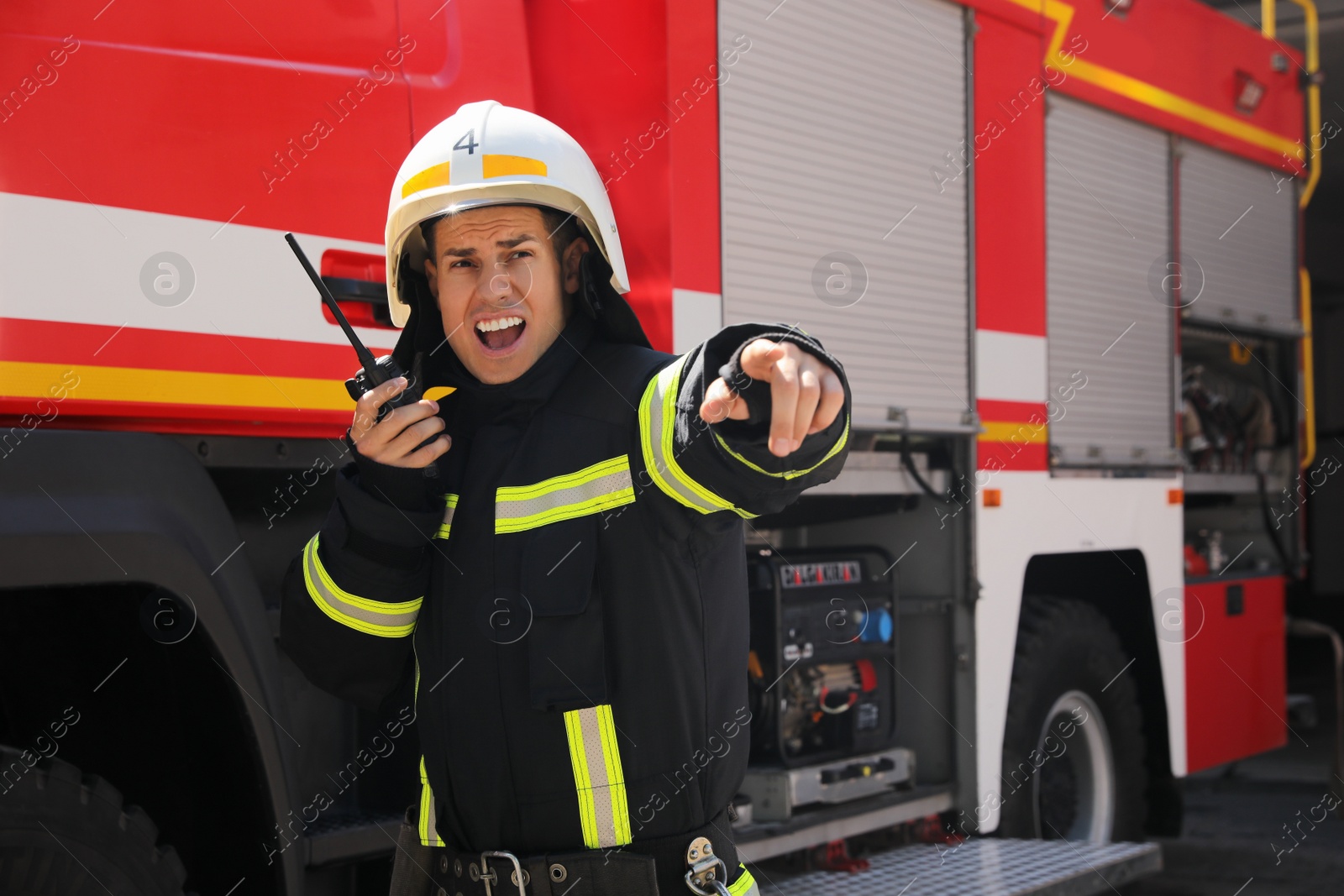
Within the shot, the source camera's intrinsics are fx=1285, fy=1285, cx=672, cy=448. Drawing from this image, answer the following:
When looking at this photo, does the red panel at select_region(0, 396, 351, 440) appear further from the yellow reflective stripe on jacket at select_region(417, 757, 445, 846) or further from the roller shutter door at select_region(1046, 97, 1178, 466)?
the roller shutter door at select_region(1046, 97, 1178, 466)

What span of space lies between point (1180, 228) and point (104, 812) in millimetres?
4369

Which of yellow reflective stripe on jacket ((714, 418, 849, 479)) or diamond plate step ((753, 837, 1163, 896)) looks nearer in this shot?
yellow reflective stripe on jacket ((714, 418, 849, 479))

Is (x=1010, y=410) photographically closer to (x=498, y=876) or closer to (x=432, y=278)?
(x=432, y=278)

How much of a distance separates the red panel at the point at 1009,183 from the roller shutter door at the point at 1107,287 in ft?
0.32

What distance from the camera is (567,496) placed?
178cm

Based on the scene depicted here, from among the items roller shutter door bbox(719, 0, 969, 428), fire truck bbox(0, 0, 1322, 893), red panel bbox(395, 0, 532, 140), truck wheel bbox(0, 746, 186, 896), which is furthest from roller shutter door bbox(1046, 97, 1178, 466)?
truck wheel bbox(0, 746, 186, 896)

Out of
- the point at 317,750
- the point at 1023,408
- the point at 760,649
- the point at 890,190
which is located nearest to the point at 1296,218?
the point at 1023,408

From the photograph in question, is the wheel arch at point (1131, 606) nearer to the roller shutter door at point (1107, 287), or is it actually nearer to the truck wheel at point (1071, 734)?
the truck wheel at point (1071, 734)

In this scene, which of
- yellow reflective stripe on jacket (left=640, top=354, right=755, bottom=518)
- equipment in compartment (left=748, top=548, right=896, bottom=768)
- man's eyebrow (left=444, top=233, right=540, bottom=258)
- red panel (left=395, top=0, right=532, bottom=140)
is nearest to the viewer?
yellow reflective stripe on jacket (left=640, top=354, right=755, bottom=518)

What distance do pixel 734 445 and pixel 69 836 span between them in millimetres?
1278

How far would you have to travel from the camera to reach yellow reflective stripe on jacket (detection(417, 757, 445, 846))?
6.13 ft

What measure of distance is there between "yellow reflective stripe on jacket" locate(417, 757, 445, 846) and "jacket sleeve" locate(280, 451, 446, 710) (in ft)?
0.54

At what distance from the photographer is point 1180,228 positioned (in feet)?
16.4

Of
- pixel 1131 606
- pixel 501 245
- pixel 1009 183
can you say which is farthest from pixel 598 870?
pixel 1131 606
